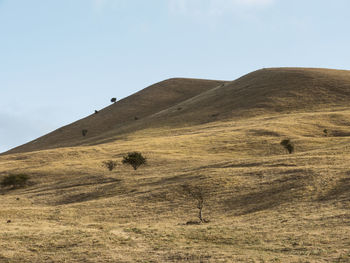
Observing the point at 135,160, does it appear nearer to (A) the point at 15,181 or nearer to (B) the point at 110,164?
(B) the point at 110,164

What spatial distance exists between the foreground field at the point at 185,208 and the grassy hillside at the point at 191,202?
0.07m

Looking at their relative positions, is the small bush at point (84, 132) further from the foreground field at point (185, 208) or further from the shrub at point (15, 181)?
the shrub at point (15, 181)

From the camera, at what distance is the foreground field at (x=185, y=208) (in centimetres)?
2136

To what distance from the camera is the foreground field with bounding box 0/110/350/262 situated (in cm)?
2136

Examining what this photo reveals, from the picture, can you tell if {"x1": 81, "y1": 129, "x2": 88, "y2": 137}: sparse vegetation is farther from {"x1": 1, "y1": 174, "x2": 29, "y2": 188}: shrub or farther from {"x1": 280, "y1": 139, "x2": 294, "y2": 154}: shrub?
{"x1": 280, "y1": 139, "x2": 294, "y2": 154}: shrub

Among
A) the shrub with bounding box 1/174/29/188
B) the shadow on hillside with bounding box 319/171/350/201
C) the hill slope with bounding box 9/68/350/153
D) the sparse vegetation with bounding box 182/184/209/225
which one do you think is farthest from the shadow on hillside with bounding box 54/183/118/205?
A: the hill slope with bounding box 9/68/350/153

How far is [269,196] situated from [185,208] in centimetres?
621

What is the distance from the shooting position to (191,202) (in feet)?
116

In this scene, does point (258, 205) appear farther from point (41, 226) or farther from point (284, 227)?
point (41, 226)

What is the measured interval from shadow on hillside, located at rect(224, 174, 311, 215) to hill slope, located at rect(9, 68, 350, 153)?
58747 mm

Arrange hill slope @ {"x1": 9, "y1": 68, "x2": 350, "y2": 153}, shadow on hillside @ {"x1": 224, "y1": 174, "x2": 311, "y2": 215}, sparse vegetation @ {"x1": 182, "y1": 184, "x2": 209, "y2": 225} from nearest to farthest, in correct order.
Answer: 1. shadow on hillside @ {"x1": 224, "y1": 174, "x2": 311, "y2": 215}
2. sparse vegetation @ {"x1": 182, "y1": 184, "x2": 209, "y2": 225}
3. hill slope @ {"x1": 9, "y1": 68, "x2": 350, "y2": 153}

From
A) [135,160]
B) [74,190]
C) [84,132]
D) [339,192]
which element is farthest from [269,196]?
[84,132]

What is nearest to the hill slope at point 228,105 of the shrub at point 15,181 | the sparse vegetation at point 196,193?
the shrub at point 15,181

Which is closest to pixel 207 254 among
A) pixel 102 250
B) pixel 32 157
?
pixel 102 250
